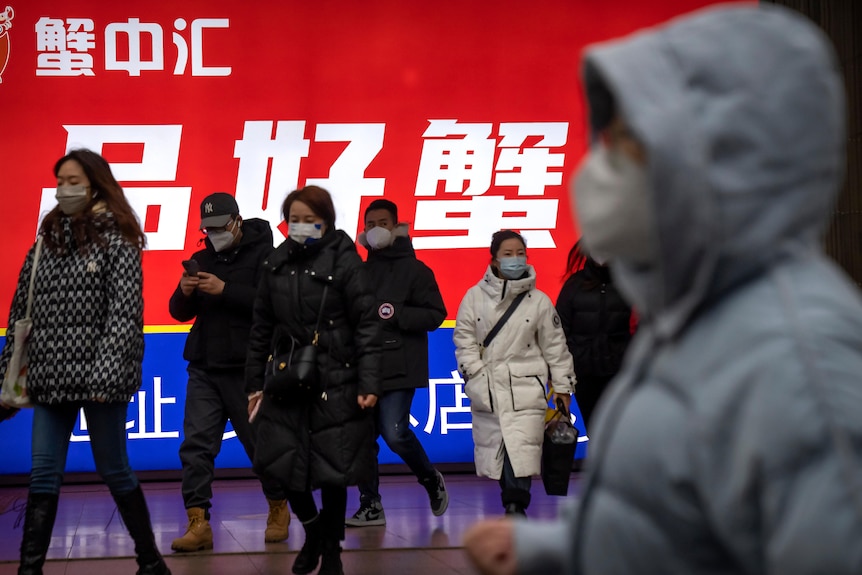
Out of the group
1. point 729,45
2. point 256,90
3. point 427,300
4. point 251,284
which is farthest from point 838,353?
point 256,90

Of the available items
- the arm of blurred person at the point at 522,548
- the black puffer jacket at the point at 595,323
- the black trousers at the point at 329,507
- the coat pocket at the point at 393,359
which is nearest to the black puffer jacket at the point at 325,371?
the black trousers at the point at 329,507

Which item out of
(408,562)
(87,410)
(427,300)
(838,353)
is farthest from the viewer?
(427,300)

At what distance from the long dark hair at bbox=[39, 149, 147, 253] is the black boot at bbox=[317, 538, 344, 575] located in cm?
162

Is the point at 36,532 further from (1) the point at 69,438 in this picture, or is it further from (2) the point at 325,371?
(2) the point at 325,371

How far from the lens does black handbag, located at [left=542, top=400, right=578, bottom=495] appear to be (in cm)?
670

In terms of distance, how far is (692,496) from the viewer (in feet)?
4.10

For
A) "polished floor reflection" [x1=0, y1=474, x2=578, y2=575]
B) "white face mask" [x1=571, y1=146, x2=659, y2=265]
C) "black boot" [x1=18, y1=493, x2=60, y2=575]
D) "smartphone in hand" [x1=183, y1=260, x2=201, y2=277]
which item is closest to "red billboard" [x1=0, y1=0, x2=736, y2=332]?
"polished floor reflection" [x1=0, y1=474, x2=578, y2=575]

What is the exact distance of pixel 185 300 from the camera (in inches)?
265

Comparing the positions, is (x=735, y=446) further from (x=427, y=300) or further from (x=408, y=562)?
(x=427, y=300)

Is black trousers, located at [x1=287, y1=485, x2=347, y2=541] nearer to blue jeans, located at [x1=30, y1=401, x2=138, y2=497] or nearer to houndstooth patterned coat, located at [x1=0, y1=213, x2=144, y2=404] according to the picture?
blue jeans, located at [x1=30, y1=401, x2=138, y2=497]

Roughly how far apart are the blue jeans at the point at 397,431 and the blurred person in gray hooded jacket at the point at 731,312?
593cm

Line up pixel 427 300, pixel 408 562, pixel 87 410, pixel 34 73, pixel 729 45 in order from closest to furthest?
1. pixel 729 45
2. pixel 87 410
3. pixel 408 562
4. pixel 427 300
5. pixel 34 73

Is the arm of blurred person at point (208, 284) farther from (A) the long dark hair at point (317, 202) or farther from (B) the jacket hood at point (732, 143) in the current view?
(B) the jacket hood at point (732, 143)

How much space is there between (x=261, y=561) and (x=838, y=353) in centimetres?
531
